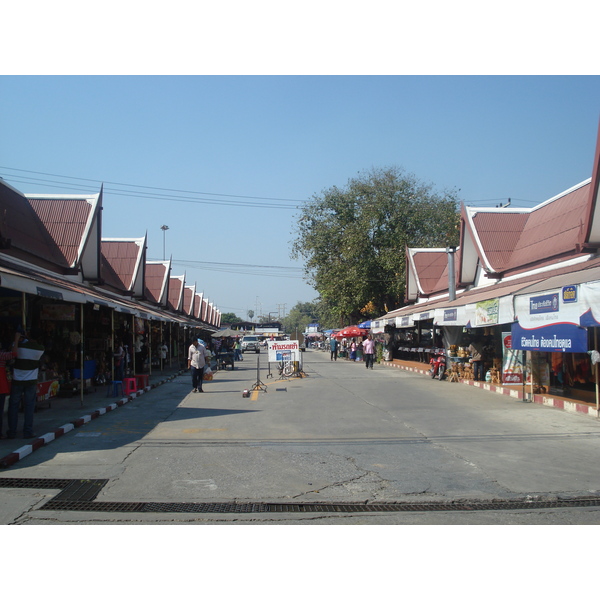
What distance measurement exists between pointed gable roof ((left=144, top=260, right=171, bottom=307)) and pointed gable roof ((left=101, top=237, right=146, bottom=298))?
5074 millimetres

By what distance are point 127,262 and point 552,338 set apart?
71.1ft

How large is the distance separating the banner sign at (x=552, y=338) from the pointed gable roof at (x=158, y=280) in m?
24.7

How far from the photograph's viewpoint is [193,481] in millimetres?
7125

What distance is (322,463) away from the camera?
8.15 meters

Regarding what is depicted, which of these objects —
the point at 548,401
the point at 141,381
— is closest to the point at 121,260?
the point at 141,381

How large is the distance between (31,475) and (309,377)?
17349 mm

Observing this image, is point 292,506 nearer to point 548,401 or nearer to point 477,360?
point 548,401

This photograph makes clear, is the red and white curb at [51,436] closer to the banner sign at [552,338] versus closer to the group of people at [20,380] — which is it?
the group of people at [20,380]

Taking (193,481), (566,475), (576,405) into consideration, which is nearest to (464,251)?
(576,405)

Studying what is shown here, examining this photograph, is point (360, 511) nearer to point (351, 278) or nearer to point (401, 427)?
point (401, 427)

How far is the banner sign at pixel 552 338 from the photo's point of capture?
11.4 metres

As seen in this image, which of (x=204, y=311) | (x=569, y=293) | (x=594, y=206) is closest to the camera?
(x=569, y=293)

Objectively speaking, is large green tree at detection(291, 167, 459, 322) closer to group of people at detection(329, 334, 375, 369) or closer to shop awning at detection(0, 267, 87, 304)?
group of people at detection(329, 334, 375, 369)

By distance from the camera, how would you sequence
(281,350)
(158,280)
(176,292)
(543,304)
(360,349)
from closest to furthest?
(543,304) → (281,350) → (158,280) → (360,349) → (176,292)
